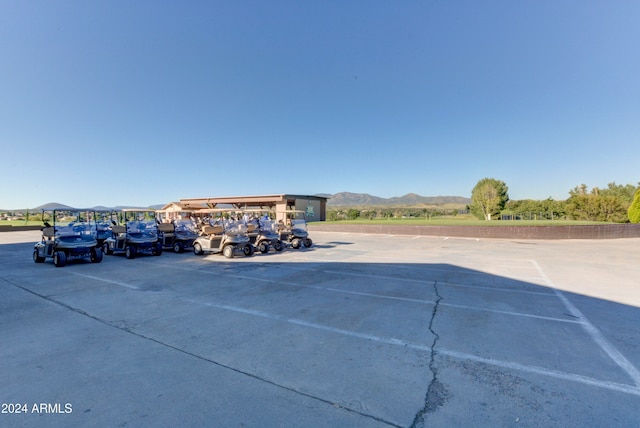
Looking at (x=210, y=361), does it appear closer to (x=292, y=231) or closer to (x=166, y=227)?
(x=292, y=231)

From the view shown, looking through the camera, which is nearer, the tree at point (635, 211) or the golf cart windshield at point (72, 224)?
the golf cart windshield at point (72, 224)

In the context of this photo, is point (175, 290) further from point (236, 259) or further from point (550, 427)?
point (550, 427)

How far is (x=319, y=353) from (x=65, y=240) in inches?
400

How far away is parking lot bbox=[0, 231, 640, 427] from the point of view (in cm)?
234

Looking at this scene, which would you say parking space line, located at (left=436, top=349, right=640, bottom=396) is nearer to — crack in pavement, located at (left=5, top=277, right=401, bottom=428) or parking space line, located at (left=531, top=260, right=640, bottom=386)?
parking space line, located at (left=531, top=260, right=640, bottom=386)

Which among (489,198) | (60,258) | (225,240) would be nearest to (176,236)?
(225,240)

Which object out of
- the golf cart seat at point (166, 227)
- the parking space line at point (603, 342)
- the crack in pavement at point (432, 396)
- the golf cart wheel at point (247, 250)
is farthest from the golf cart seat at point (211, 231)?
the parking space line at point (603, 342)

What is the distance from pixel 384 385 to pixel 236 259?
8.63 metres

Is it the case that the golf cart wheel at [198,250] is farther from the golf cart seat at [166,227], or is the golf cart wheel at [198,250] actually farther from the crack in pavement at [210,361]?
the crack in pavement at [210,361]

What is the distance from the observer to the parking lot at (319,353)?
7.67 ft

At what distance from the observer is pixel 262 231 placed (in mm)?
12422

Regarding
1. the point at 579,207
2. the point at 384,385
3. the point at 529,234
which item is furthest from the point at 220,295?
the point at 579,207

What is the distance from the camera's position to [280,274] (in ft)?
26.2

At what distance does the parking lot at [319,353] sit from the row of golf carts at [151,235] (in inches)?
115
